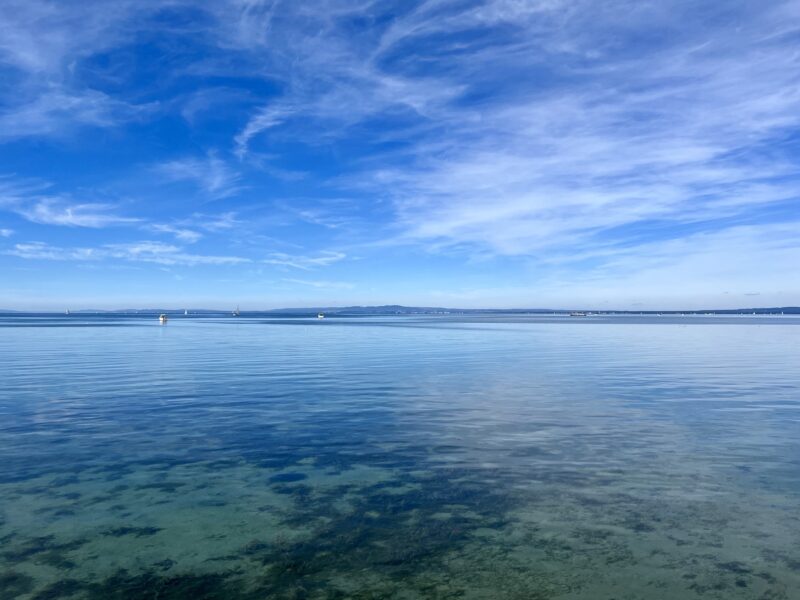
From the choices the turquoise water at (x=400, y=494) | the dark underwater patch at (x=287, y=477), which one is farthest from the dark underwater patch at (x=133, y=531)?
the dark underwater patch at (x=287, y=477)

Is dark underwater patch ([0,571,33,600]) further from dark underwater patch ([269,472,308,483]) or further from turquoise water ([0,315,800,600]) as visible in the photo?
dark underwater patch ([269,472,308,483])

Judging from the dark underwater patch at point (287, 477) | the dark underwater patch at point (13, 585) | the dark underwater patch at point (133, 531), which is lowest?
the dark underwater patch at point (133, 531)

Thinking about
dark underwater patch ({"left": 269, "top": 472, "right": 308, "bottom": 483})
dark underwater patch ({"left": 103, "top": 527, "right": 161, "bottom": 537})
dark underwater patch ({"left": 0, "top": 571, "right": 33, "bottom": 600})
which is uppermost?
dark underwater patch ({"left": 269, "top": 472, "right": 308, "bottom": 483})

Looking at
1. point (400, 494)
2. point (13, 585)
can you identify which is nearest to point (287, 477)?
point (400, 494)

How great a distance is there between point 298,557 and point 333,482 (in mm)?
4682

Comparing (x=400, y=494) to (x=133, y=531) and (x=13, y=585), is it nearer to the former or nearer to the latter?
(x=133, y=531)

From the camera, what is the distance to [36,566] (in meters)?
10.4

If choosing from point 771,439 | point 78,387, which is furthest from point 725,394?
point 78,387

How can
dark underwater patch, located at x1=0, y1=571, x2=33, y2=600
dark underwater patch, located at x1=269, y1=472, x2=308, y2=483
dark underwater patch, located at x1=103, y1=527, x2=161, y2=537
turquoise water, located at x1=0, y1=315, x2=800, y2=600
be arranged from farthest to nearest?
dark underwater patch, located at x1=269, y1=472, x2=308, y2=483, dark underwater patch, located at x1=103, y1=527, x2=161, y2=537, turquoise water, located at x1=0, y1=315, x2=800, y2=600, dark underwater patch, located at x1=0, y1=571, x2=33, y2=600

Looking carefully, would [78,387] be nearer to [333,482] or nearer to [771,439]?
[333,482]

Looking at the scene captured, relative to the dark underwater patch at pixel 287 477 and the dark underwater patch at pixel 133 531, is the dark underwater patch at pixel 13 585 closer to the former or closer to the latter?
the dark underwater patch at pixel 133 531

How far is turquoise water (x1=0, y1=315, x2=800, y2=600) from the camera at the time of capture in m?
10.1

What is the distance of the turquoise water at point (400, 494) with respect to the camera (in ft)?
33.1

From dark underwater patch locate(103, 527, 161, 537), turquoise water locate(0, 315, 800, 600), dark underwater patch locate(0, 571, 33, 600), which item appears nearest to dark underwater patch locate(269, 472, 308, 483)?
turquoise water locate(0, 315, 800, 600)
